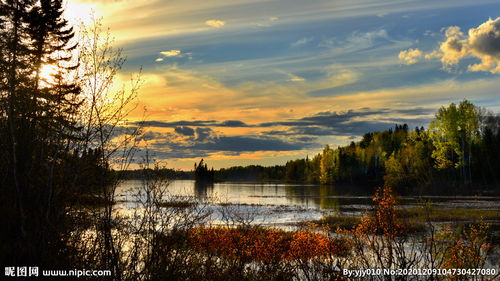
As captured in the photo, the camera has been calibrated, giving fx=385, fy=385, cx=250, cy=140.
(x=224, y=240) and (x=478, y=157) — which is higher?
(x=478, y=157)

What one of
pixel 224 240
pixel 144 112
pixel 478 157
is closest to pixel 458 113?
pixel 478 157

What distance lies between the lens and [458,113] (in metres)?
66.9

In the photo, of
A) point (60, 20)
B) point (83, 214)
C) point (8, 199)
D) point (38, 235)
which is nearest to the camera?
point (38, 235)

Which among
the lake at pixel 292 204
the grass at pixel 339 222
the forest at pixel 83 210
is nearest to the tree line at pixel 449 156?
the lake at pixel 292 204

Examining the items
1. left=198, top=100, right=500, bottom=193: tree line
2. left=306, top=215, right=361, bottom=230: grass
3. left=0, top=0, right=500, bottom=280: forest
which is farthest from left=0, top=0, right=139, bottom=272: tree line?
left=198, top=100, right=500, bottom=193: tree line

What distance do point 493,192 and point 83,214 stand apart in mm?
71076

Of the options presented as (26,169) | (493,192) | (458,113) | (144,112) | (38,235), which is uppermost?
(458,113)

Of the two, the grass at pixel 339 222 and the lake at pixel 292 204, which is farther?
the lake at pixel 292 204

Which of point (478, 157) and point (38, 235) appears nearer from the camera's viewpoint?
point (38, 235)

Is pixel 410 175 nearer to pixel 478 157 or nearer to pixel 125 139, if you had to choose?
pixel 478 157

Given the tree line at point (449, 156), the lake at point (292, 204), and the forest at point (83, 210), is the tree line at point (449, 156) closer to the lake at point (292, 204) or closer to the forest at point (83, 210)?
the lake at point (292, 204)

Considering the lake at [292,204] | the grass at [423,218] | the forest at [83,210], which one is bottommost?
the lake at [292,204]

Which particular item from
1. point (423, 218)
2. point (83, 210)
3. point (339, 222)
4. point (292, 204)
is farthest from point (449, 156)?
point (83, 210)

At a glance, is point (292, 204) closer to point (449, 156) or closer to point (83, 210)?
point (449, 156)
